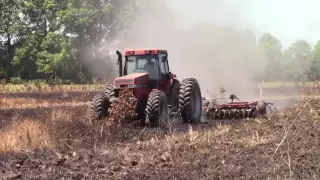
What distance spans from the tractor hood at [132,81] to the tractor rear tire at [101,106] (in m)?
0.56

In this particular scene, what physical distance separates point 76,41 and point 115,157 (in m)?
39.0

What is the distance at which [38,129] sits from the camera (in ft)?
36.8

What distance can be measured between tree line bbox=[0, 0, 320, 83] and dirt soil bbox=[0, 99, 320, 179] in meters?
20.5

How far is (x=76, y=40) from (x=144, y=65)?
105 feet

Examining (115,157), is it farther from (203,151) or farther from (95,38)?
(95,38)

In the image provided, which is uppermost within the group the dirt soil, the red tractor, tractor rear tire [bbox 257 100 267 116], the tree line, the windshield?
the tree line

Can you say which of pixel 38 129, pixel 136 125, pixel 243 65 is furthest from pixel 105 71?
pixel 38 129

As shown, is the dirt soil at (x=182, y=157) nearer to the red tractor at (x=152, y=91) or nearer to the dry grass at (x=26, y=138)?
the dry grass at (x=26, y=138)

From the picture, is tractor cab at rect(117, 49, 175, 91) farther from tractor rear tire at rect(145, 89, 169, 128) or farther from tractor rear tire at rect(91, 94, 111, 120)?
tractor rear tire at rect(145, 89, 169, 128)

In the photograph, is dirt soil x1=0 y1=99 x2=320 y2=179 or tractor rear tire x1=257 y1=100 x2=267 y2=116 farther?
tractor rear tire x1=257 y1=100 x2=267 y2=116

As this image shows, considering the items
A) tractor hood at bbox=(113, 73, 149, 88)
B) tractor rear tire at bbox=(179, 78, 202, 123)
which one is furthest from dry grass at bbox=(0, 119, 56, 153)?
tractor rear tire at bbox=(179, 78, 202, 123)

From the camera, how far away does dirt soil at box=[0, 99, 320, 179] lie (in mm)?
7688

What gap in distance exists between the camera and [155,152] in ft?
32.1

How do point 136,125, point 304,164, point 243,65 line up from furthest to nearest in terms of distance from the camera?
point 243,65 → point 136,125 → point 304,164
